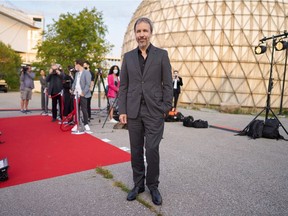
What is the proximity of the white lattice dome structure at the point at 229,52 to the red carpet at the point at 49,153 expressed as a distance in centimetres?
1644

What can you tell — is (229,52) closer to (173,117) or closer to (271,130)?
(173,117)

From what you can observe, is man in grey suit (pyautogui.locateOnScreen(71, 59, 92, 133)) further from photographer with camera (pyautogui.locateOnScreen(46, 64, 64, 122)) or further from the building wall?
the building wall

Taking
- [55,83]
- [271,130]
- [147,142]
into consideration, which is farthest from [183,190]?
[55,83]

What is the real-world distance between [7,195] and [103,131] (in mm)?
4164

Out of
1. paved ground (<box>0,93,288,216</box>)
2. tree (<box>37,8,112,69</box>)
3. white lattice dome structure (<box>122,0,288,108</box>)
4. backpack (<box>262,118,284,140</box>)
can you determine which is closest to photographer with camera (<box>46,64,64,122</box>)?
paved ground (<box>0,93,288,216</box>)

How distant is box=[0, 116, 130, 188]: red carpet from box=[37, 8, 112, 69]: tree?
750 inches

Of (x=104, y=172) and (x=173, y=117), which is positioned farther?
(x=173, y=117)

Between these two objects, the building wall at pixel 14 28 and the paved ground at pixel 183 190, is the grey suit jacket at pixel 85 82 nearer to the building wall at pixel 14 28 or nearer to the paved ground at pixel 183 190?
the paved ground at pixel 183 190

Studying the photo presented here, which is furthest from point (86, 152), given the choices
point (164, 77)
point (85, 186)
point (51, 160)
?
point (164, 77)

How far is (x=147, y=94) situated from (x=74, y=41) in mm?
24248

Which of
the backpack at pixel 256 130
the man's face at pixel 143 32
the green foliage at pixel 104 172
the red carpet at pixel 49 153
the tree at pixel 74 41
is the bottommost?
the red carpet at pixel 49 153

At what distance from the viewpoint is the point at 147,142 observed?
273cm

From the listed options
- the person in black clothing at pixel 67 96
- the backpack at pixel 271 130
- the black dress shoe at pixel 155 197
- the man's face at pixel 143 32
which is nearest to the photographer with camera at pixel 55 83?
the person in black clothing at pixel 67 96

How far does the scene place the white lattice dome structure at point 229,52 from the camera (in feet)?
64.9
